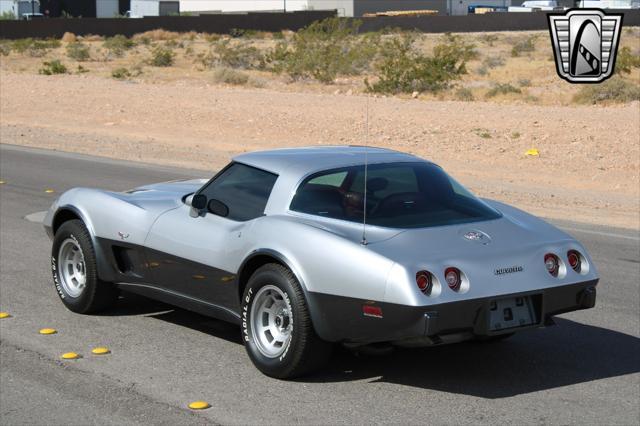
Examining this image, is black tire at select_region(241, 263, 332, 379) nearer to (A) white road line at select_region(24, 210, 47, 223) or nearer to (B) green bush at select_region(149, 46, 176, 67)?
(A) white road line at select_region(24, 210, 47, 223)

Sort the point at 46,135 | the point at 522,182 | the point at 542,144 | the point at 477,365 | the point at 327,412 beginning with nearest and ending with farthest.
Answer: the point at 327,412, the point at 477,365, the point at 522,182, the point at 542,144, the point at 46,135

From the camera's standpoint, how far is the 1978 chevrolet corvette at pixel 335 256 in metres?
6.04

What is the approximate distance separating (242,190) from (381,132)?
1782 cm

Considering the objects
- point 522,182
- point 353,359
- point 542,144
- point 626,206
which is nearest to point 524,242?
point 353,359

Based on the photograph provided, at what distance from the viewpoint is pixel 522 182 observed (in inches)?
722

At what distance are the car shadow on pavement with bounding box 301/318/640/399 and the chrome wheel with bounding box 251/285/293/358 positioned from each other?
277mm

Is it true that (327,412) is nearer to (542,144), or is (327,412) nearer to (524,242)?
(524,242)

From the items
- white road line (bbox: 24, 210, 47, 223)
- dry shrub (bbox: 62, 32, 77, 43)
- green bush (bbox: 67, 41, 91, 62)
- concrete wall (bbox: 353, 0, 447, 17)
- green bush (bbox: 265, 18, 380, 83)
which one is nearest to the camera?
white road line (bbox: 24, 210, 47, 223)

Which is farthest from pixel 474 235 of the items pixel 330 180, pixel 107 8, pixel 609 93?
pixel 107 8

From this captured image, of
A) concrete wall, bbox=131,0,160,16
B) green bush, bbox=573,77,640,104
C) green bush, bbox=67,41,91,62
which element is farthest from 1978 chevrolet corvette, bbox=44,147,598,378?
concrete wall, bbox=131,0,160,16

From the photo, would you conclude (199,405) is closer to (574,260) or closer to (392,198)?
(392,198)

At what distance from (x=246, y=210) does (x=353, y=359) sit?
120cm

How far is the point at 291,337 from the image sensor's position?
6340mm

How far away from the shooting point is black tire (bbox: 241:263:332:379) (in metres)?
6.26
